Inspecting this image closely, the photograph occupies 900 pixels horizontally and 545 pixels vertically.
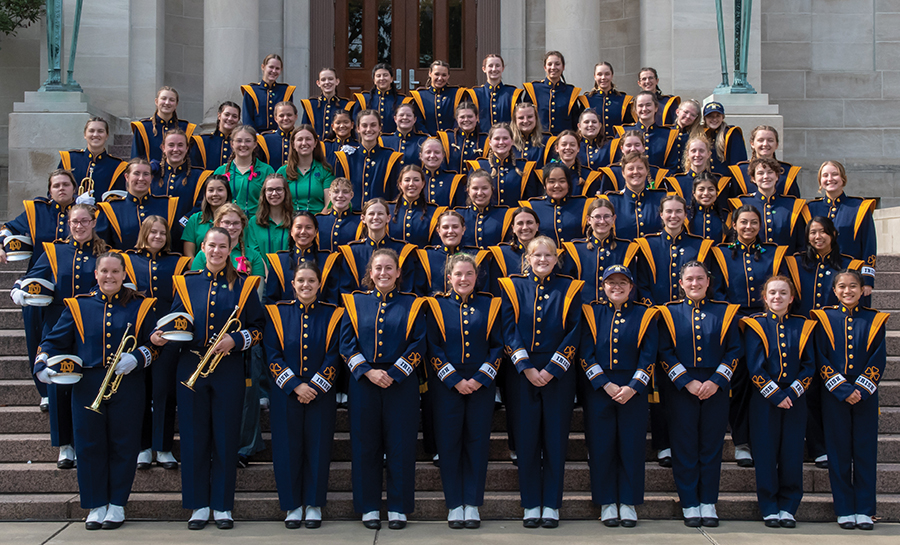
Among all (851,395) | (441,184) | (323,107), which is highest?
(323,107)

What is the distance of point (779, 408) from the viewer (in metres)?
6.03

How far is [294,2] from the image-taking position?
13.6 m

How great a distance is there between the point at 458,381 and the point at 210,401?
1.64 metres

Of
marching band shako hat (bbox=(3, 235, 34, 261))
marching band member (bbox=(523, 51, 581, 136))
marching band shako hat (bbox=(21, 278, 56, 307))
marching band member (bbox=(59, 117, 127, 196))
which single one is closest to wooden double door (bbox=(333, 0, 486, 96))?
marching band member (bbox=(523, 51, 581, 136))

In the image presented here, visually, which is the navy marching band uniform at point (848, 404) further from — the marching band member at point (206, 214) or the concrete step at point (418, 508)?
the marching band member at point (206, 214)

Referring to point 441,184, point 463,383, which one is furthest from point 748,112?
point 463,383

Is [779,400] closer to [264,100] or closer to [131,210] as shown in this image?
[131,210]

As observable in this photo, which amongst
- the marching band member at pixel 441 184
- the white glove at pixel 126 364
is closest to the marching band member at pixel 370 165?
the marching band member at pixel 441 184

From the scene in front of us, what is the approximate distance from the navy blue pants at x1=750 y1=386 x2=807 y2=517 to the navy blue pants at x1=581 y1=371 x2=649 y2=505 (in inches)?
30.6

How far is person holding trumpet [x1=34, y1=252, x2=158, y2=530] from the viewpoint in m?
5.72

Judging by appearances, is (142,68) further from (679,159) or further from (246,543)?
(246,543)

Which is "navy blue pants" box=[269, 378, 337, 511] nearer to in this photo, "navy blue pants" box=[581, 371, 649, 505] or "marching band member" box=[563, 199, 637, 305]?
"navy blue pants" box=[581, 371, 649, 505]

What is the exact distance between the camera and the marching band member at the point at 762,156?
7.56 m

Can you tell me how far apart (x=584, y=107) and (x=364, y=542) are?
576 centimetres
